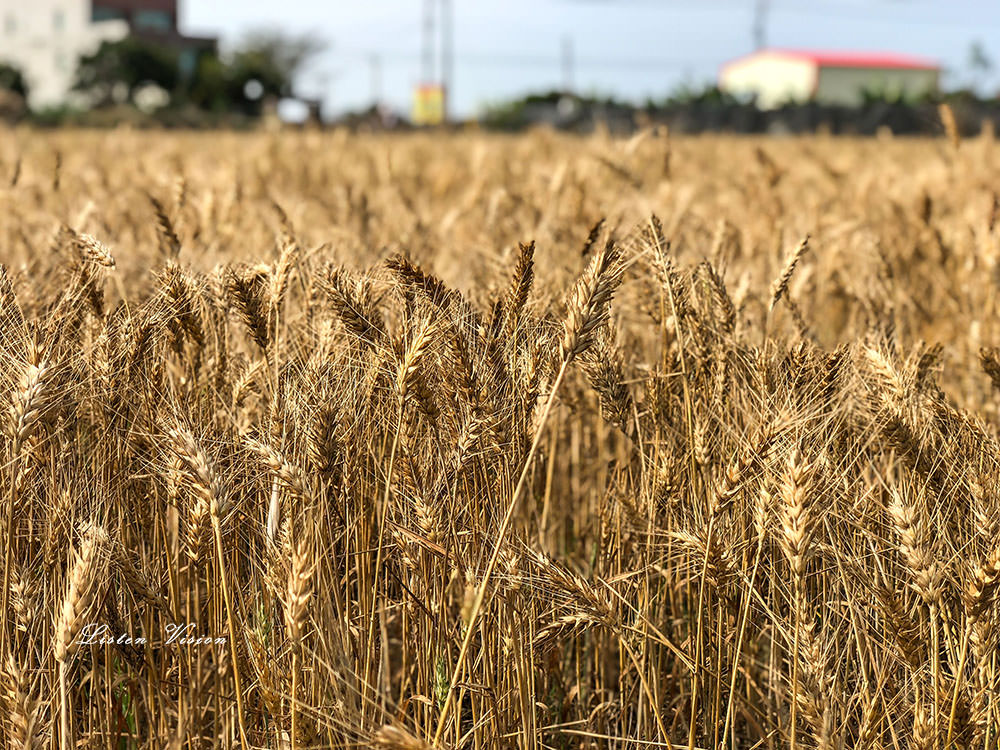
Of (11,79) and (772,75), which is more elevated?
(772,75)

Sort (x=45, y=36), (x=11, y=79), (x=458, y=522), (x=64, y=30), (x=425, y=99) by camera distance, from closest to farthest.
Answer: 1. (x=458, y=522)
2. (x=11, y=79)
3. (x=64, y=30)
4. (x=45, y=36)
5. (x=425, y=99)

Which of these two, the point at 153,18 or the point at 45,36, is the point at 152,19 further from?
the point at 45,36

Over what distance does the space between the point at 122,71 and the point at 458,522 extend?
130 feet

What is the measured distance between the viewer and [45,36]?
5450 cm

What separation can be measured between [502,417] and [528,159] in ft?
17.7

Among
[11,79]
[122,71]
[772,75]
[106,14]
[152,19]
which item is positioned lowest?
[11,79]

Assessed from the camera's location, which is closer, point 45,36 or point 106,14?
point 106,14

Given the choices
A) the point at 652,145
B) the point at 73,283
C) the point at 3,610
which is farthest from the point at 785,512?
the point at 652,145

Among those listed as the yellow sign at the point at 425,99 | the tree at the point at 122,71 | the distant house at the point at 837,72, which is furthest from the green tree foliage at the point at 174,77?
the distant house at the point at 837,72

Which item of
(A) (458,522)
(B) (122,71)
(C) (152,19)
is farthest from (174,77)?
(A) (458,522)

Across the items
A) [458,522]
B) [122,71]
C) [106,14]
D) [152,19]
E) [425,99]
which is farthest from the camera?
[425,99]

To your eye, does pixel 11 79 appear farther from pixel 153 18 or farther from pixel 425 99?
pixel 425 99

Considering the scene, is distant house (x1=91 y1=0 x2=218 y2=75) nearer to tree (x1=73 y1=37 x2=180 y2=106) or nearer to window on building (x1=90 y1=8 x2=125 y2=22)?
window on building (x1=90 y1=8 x2=125 y2=22)

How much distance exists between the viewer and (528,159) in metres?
6.55
